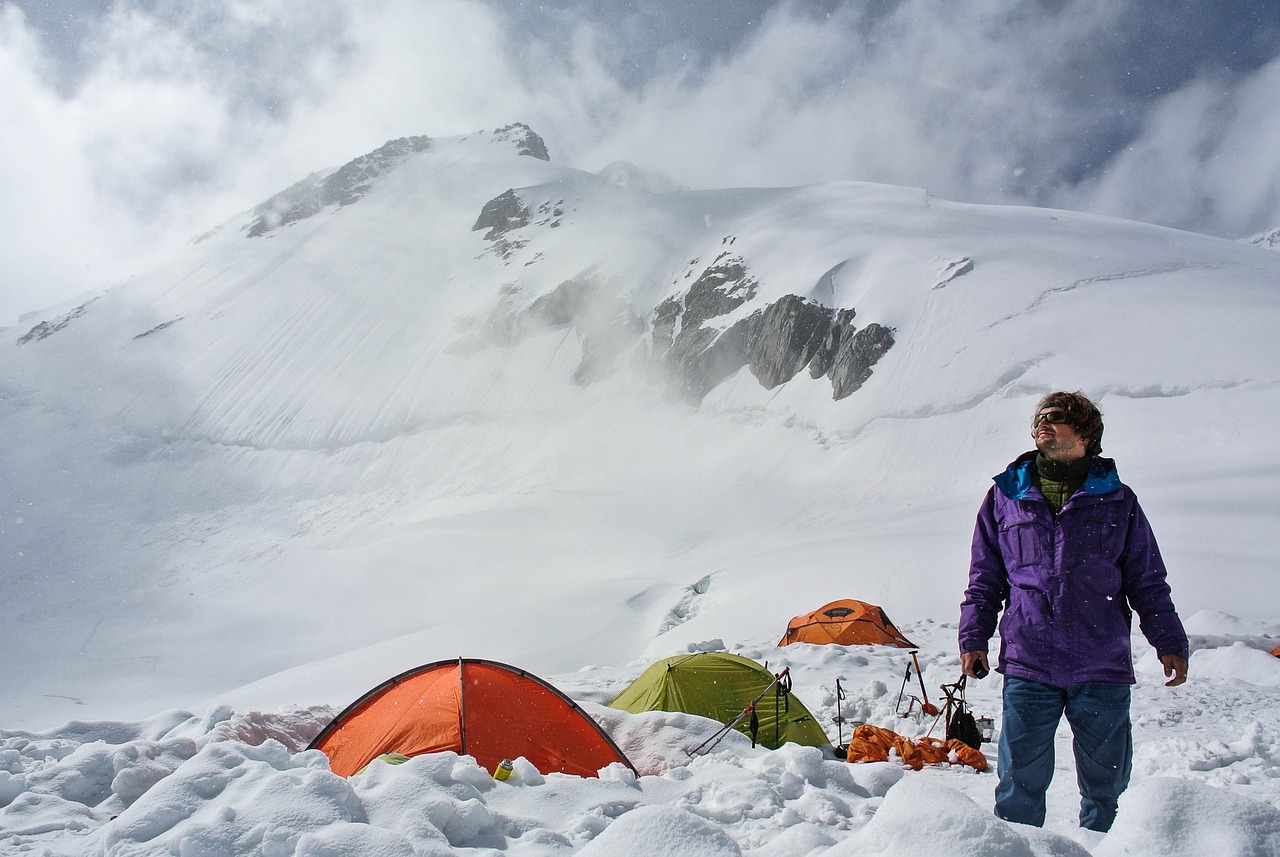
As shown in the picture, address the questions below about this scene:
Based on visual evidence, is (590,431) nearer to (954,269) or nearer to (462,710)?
(954,269)

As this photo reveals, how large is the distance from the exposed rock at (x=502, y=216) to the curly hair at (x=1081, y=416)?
66503mm

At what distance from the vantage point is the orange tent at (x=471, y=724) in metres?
4.16

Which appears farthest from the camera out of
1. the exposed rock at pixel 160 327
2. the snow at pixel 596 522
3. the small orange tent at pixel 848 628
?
the exposed rock at pixel 160 327

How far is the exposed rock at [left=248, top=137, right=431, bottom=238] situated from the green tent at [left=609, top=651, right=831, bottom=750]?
91.1m

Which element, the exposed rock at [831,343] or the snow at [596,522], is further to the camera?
the exposed rock at [831,343]

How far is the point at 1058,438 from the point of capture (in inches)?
103

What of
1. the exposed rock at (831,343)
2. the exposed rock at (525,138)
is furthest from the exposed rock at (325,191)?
the exposed rock at (831,343)

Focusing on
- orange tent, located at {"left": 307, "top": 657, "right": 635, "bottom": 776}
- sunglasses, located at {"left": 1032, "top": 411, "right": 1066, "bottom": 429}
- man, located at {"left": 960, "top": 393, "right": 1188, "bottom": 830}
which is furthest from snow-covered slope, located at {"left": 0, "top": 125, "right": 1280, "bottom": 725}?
sunglasses, located at {"left": 1032, "top": 411, "right": 1066, "bottom": 429}

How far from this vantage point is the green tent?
198 inches

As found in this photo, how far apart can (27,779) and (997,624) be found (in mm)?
4020

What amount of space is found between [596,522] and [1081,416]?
21.8m

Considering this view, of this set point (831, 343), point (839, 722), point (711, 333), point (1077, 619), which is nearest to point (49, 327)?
point (711, 333)

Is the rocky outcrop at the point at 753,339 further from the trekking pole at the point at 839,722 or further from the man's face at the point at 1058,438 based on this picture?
the man's face at the point at 1058,438

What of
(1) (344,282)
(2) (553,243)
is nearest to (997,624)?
(2) (553,243)
